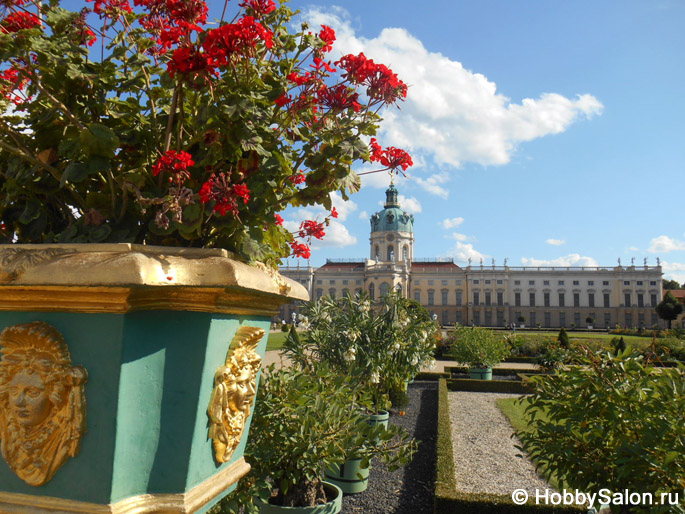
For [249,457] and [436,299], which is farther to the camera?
[436,299]

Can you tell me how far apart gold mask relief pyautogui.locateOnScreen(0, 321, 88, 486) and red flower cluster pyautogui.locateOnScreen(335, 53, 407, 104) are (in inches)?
34.7

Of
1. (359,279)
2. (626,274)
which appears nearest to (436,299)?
(359,279)

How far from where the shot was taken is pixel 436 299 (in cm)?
5500

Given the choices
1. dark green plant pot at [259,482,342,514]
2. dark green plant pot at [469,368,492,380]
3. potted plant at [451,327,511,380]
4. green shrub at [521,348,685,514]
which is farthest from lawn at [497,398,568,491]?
green shrub at [521,348,685,514]

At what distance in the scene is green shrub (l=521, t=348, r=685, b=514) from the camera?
6.02 feet

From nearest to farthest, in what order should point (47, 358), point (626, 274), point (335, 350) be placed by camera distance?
point (47, 358)
point (335, 350)
point (626, 274)

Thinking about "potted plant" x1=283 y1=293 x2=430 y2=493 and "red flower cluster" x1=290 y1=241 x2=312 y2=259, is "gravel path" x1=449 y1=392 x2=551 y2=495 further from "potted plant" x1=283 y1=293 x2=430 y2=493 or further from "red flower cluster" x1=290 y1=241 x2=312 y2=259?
"red flower cluster" x1=290 y1=241 x2=312 y2=259

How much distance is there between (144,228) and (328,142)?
1.68 feet

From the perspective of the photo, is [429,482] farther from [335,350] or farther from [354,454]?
[354,454]

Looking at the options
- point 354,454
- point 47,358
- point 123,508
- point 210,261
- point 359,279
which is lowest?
point 354,454

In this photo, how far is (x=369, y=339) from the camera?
632 cm

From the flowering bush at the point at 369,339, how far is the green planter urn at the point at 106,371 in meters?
4.64

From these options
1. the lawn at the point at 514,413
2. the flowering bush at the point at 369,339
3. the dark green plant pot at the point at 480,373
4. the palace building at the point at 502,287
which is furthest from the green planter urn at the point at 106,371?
the palace building at the point at 502,287

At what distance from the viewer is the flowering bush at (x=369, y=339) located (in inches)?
237
